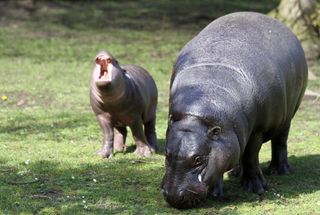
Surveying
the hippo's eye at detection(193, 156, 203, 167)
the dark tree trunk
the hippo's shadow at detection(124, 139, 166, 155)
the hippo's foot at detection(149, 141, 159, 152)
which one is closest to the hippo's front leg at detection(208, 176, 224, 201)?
the hippo's eye at detection(193, 156, 203, 167)

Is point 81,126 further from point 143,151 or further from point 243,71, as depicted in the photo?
point 243,71

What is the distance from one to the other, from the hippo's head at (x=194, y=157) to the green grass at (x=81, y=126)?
0.27 meters

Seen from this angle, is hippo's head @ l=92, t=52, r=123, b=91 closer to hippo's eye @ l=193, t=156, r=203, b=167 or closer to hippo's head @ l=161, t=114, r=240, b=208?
hippo's head @ l=161, t=114, r=240, b=208

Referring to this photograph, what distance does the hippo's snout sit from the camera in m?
5.49

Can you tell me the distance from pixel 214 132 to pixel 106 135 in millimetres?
2244

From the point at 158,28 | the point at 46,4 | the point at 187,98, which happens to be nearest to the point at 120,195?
the point at 187,98

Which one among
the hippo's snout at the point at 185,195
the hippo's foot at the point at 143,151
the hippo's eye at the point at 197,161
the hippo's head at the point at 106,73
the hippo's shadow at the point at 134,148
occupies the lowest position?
the hippo's shadow at the point at 134,148

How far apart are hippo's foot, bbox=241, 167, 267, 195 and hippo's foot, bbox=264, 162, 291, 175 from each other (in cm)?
84

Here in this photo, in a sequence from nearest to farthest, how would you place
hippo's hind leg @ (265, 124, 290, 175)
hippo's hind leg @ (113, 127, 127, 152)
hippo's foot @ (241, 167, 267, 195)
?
hippo's foot @ (241, 167, 267, 195)
hippo's hind leg @ (265, 124, 290, 175)
hippo's hind leg @ (113, 127, 127, 152)

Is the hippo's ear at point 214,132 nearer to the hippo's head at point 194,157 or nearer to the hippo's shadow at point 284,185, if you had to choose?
the hippo's head at point 194,157

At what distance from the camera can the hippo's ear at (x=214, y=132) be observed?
553 cm

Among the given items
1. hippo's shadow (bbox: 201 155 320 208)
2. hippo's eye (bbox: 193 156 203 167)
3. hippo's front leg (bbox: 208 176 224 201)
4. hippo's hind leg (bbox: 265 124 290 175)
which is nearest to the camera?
hippo's eye (bbox: 193 156 203 167)

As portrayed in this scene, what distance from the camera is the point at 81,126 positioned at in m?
9.23

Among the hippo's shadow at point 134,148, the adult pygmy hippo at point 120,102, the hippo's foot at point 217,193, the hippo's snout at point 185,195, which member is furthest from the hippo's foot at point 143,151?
the hippo's snout at point 185,195
